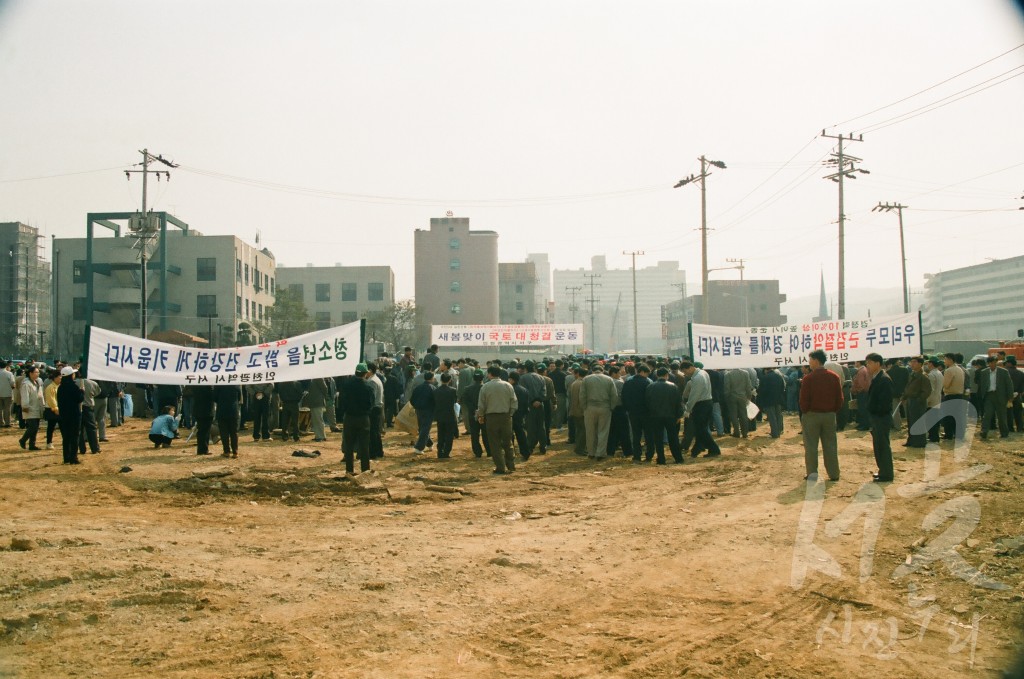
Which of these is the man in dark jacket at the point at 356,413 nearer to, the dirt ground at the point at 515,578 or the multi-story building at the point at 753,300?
the dirt ground at the point at 515,578

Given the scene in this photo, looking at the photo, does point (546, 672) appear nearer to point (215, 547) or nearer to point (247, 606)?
point (247, 606)

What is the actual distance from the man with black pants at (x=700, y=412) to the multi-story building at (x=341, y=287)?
65.8 metres

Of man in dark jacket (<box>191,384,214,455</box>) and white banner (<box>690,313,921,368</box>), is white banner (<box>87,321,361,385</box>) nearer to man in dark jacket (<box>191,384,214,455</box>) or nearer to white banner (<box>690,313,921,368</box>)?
man in dark jacket (<box>191,384,214,455</box>)

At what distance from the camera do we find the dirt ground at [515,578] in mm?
5281

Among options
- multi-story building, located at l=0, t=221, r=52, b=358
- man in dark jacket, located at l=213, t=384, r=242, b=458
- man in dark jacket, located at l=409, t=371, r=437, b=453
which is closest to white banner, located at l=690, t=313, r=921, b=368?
man in dark jacket, located at l=409, t=371, r=437, b=453

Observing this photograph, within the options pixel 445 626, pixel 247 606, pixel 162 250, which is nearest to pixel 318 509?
pixel 247 606

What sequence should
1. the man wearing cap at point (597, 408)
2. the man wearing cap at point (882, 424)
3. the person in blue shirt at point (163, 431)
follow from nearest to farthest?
the man wearing cap at point (882, 424)
the man wearing cap at point (597, 408)
the person in blue shirt at point (163, 431)

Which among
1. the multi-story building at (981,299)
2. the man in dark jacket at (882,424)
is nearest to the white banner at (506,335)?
the man in dark jacket at (882,424)

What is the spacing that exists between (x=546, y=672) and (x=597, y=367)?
429 inches

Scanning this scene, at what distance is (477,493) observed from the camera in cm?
1143

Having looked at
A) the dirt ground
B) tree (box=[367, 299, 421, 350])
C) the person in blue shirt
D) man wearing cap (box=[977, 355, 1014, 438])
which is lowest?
the dirt ground

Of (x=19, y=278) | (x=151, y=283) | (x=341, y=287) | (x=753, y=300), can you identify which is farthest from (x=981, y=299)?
(x=19, y=278)

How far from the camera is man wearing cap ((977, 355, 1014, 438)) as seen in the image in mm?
15578

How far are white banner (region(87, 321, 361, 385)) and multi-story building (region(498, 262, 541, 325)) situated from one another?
83577 mm
